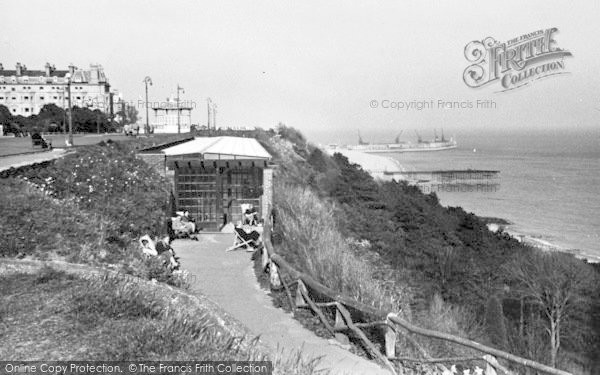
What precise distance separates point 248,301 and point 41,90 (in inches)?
4668

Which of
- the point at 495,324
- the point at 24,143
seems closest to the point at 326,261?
the point at 495,324

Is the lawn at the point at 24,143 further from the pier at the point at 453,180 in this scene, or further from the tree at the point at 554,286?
the pier at the point at 453,180

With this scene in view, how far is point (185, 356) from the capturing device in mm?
4168

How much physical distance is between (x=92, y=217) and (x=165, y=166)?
5.17m

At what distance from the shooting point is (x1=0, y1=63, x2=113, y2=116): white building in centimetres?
11194

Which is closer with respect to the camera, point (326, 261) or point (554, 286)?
point (326, 261)

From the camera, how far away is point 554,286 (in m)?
20.7

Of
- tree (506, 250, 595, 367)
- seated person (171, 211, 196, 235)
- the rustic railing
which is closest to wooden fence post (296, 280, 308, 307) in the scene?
the rustic railing

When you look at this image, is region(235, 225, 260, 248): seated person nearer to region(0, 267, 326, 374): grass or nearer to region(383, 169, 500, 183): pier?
region(0, 267, 326, 374): grass

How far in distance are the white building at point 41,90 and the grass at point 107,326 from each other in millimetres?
111043

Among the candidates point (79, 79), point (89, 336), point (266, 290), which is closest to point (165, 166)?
point (266, 290)

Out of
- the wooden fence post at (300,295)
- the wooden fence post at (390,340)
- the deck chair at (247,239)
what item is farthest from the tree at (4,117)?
the wooden fence post at (390,340)

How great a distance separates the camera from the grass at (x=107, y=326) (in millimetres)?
4242

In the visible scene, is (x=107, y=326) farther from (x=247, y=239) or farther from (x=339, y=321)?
(x=247, y=239)
